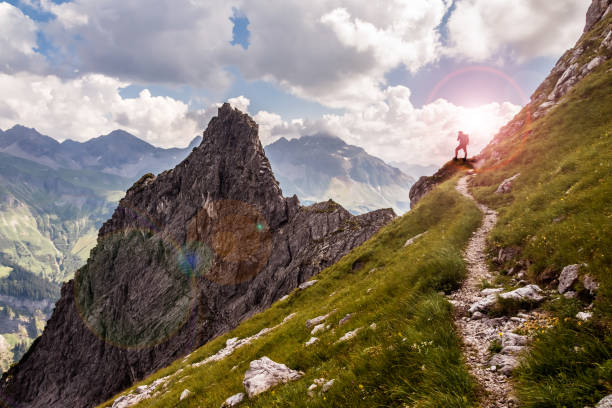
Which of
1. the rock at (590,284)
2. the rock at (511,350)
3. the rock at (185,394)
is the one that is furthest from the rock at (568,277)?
the rock at (185,394)

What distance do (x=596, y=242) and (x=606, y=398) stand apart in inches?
302

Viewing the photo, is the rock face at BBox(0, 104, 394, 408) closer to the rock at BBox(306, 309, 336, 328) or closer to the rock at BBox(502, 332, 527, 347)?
the rock at BBox(306, 309, 336, 328)

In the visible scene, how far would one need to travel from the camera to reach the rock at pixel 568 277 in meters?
8.38

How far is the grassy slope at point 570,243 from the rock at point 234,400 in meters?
8.09

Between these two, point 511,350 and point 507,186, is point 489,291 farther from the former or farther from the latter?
point 507,186

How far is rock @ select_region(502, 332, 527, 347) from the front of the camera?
253 inches

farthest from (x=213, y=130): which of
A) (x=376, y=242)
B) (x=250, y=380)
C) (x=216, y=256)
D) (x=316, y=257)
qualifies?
(x=250, y=380)

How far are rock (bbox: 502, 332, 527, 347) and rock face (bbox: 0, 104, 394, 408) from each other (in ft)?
201

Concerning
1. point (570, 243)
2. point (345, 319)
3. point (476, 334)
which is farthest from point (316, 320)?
point (570, 243)

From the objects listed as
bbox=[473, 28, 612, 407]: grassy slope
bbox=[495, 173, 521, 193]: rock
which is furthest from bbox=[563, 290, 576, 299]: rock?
bbox=[495, 173, 521, 193]: rock

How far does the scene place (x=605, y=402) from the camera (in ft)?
13.1

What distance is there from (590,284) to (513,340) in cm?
341

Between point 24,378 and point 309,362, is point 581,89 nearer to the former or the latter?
point 309,362

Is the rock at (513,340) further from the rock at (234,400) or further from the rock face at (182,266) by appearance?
the rock face at (182,266)
